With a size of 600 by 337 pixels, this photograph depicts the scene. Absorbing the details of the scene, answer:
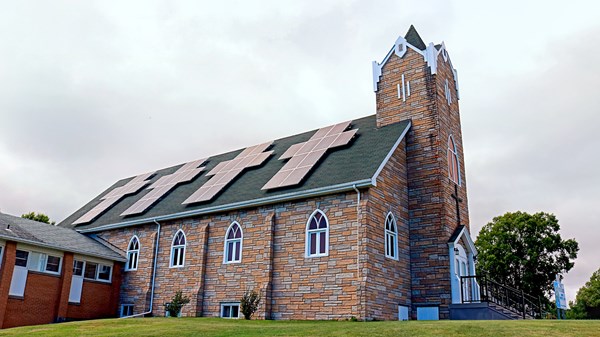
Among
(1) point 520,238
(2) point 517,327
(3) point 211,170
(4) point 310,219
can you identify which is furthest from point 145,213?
(1) point 520,238

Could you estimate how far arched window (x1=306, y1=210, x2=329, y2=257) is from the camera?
18.2 m

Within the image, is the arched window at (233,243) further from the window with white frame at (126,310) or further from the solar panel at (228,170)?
the window with white frame at (126,310)

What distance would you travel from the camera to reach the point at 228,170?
25.9m

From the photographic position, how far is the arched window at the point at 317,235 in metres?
18.2

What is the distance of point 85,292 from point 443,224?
1595 centimetres

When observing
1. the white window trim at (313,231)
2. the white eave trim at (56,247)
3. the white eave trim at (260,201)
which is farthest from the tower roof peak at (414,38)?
the white eave trim at (56,247)

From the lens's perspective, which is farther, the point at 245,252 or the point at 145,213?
the point at 145,213

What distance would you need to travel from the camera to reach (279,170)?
22219 mm

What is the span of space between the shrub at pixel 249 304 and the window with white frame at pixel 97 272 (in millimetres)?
9217

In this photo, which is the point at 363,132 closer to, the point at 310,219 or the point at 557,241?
the point at 310,219

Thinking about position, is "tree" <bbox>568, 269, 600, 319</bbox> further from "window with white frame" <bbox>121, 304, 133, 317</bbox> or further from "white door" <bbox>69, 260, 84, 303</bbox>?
"white door" <bbox>69, 260, 84, 303</bbox>

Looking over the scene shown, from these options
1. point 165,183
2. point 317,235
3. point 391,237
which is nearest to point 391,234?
point 391,237

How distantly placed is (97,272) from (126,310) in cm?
224

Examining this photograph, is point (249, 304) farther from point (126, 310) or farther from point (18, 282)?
point (18, 282)
